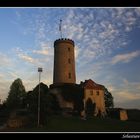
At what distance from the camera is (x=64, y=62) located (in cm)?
5316

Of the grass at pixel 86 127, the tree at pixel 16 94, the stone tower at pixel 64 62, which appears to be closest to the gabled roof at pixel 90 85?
the stone tower at pixel 64 62

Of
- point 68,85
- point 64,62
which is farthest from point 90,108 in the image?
point 64,62

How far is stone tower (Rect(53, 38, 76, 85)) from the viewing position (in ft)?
174

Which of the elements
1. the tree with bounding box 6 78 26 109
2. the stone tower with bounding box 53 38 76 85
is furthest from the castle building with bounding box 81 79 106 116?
the tree with bounding box 6 78 26 109

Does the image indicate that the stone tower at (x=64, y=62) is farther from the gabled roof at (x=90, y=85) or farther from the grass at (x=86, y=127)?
the grass at (x=86, y=127)

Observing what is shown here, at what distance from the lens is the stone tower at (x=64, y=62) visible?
53.1m

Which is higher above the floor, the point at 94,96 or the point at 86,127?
the point at 94,96

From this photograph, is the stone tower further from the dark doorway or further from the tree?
the tree

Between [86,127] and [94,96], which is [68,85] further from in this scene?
[86,127]

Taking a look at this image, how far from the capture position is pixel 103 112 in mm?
54656
